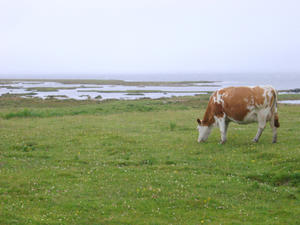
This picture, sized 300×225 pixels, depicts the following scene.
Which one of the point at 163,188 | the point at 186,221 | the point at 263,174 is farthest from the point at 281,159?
the point at 186,221

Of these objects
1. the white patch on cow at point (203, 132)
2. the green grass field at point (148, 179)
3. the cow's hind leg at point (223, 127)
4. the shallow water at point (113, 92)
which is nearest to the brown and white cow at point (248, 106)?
the cow's hind leg at point (223, 127)

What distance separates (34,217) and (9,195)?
7.76 feet

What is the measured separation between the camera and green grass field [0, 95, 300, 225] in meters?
10.1

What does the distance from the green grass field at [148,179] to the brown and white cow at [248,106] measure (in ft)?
4.37

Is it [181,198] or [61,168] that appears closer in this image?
[181,198]

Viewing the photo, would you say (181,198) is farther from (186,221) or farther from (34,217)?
(34,217)

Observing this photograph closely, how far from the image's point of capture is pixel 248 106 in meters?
18.9

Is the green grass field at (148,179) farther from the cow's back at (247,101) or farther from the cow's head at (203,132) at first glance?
the cow's back at (247,101)

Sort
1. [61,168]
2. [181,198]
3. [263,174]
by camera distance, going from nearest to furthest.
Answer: [181,198] < [263,174] < [61,168]

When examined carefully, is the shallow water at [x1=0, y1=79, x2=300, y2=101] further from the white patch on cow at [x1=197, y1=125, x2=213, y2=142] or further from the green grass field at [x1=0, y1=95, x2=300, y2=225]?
the green grass field at [x1=0, y1=95, x2=300, y2=225]

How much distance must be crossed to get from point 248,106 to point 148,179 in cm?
834

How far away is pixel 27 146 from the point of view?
64.9ft

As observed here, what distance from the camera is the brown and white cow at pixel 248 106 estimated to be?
18797mm

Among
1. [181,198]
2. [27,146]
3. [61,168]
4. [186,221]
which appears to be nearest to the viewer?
[186,221]
